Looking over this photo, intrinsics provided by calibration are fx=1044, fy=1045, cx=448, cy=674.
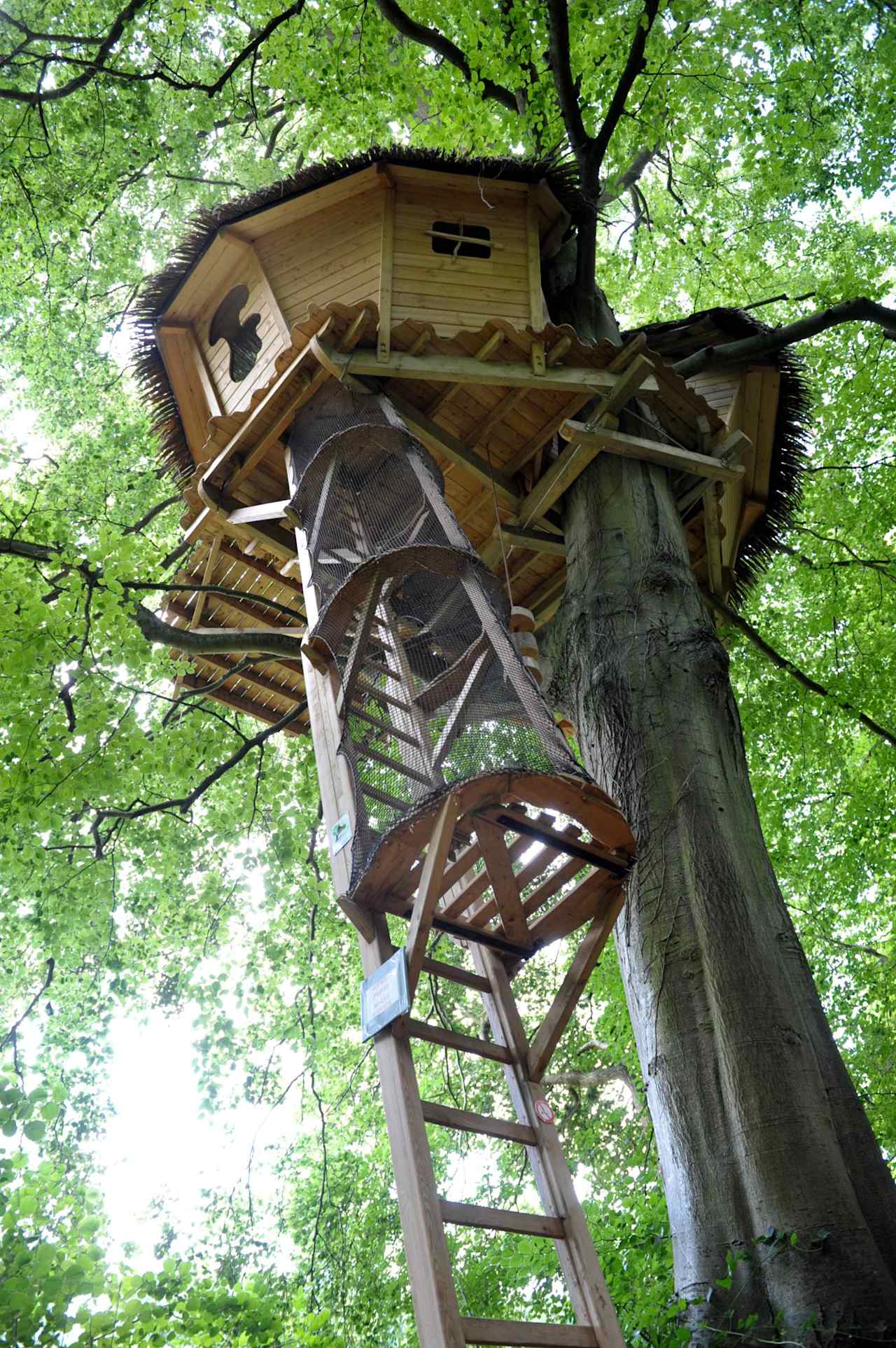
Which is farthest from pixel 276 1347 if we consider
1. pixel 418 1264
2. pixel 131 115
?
pixel 131 115

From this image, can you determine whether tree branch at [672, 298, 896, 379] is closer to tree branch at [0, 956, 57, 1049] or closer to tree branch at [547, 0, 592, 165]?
tree branch at [547, 0, 592, 165]

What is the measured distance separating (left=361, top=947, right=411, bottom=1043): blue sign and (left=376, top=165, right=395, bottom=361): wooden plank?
3375 mm

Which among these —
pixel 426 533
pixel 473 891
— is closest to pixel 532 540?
pixel 426 533

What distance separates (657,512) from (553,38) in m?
2.74

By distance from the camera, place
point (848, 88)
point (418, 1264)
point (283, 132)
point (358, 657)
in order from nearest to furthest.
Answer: point (418, 1264), point (358, 657), point (848, 88), point (283, 132)

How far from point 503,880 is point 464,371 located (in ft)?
9.83

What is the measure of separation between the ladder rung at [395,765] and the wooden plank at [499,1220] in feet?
4.98

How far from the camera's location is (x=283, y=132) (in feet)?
46.2

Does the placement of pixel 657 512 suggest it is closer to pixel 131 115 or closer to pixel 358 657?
pixel 358 657

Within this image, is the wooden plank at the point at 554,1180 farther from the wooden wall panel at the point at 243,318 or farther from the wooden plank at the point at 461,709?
the wooden wall panel at the point at 243,318

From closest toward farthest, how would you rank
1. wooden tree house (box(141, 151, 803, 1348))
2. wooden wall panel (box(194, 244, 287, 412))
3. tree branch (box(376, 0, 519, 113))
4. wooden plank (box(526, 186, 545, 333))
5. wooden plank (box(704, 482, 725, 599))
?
wooden tree house (box(141, 151, 803, 1348))
wooden plank (box(526, 186, 545, 333))
wooden wall panel (box(194, 244, 287, 412))
wooden plank (box(704, 482, 725, 599))
tree branch (box(376, 0, 519, 113))

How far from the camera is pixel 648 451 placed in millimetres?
6043

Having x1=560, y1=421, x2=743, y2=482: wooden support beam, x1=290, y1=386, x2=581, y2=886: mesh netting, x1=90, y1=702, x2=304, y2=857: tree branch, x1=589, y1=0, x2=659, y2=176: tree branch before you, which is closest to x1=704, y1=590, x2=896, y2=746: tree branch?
x1=560, y1=421, x2=743, y2=482: wooden support beam

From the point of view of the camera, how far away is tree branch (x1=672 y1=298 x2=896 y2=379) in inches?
256
